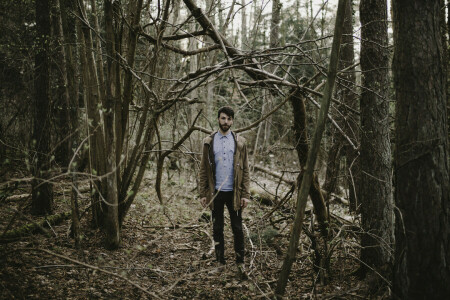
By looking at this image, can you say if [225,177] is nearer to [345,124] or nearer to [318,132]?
[318,132]

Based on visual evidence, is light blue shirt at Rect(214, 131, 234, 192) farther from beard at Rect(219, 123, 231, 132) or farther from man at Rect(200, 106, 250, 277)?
beard at Rect(219, 123, 231, 132)

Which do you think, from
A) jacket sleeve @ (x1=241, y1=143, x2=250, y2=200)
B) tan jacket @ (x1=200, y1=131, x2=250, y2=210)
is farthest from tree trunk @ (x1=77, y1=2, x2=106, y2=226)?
jacket sleeve @ (x1=241, y1=143, x2=250, y2=200)

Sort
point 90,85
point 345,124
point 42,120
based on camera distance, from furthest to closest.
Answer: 1. point 42,120
2. point 345,124
3. point 90,85

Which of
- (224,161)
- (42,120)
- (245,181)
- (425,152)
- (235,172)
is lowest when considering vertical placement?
(245,181)

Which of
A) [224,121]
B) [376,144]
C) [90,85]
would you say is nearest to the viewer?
[376,144]

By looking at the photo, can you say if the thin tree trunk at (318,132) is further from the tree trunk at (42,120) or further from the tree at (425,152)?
the tree trunk at (42,120)

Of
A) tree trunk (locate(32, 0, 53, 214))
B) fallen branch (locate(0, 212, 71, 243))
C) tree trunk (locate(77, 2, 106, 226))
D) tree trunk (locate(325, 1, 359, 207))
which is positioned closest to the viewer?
tree trunk (locate(325, 1, 359, 207))

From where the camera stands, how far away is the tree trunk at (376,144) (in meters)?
3.98

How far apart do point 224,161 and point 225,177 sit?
0.74 ft

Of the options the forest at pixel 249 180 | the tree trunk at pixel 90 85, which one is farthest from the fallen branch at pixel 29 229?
the tree trunk at pixel 90 85

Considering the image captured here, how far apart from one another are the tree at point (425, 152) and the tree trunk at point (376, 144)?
3.65ft

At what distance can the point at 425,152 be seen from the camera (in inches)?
108

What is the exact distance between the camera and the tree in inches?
108

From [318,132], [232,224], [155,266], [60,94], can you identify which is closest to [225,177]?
[232,224]
